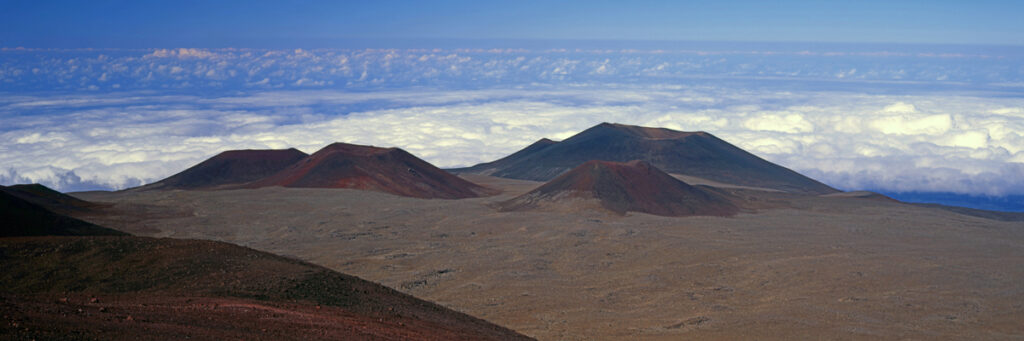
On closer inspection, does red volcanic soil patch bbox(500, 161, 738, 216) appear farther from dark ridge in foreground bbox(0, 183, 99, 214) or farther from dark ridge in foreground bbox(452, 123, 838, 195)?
dark ridge in foreground bbox(0, 183, 99, 214)

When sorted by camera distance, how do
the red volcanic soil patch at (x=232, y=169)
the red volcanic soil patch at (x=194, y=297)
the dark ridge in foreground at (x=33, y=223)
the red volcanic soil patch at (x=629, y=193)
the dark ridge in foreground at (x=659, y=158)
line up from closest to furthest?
the red volcanic soil patch at (x=194, y=297), the dark ridge in foreground at (x=33, y=223), the red volcanic soil patch at (x=629, y=193), the red volcanic soil patch at (x=232, y=169), the dark ridge in foreground at (x=659, y=158)

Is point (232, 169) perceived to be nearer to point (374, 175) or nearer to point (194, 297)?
point (374, 175)

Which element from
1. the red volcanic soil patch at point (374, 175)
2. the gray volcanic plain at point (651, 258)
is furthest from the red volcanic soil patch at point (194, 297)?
the red volcanic soil patch at point (374, 175)

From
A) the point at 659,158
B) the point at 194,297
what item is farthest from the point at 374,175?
the point at 194,297

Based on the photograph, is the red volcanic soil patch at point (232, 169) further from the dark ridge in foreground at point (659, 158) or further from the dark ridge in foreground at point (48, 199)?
the dark ridge in foreground at point (659, 158)

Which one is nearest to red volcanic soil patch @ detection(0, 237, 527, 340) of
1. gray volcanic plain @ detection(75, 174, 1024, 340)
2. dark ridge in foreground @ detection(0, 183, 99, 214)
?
gray volcanic plain @ detection(75, 174, 1024, 340)

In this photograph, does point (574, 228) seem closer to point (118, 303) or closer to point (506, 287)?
point (506, 287)
